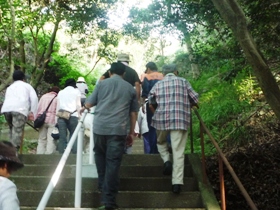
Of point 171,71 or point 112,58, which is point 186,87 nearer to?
point 171,71

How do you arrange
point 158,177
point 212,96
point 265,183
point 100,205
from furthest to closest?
point 212,96
point 265,183
point 158,177
point 100,205

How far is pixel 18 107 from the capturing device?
6.93m

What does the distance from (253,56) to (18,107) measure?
377cm

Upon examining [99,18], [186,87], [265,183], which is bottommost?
[265,183]

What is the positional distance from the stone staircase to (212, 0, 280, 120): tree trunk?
4.50 ft

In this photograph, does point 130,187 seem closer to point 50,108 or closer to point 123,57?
point 123,57

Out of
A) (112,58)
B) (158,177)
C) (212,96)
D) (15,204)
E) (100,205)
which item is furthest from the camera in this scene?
(112,58)

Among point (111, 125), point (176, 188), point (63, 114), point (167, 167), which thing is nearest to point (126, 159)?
point (167, 167)

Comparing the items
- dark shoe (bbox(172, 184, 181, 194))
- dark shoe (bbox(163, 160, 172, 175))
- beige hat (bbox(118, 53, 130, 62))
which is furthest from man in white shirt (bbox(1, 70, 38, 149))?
dark shoe (bbox(172, 184, 181, 194))

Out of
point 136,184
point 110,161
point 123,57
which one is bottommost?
point 136,184

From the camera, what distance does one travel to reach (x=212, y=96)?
12.1 m

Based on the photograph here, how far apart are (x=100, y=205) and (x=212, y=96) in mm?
7376

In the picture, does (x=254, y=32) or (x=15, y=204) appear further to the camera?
(x=254, y=32)

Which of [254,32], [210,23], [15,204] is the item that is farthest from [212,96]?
[15,204]
